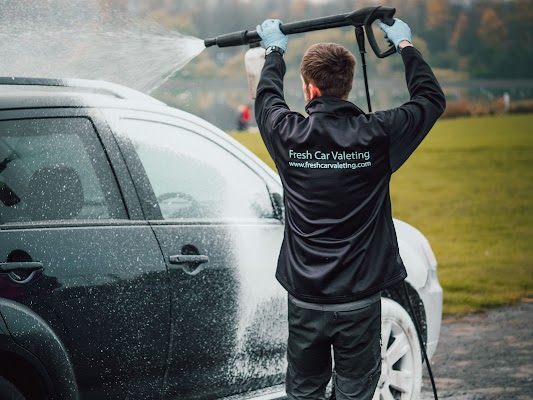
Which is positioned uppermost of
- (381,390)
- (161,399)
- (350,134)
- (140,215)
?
(350,134)

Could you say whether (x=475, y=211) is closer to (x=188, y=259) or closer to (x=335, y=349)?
(x=188, y=259)

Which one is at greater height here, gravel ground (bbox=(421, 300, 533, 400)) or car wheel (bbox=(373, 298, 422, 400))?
car wheel (bbox=(373, 298, 422, 400))

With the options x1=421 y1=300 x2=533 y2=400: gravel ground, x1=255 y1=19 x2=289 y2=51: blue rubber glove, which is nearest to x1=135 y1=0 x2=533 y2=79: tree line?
x1=421 y1=300 x2=533 y2=400: gravel ground

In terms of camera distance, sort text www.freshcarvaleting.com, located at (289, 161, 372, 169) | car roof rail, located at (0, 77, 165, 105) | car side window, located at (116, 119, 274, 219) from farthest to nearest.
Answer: car side window, located at (116, 119, 274, 219) → car roof rail, located at (0, 77, 165, 105) → text www.freshcarvaleting.com, located at (289, 161, 372, 169)

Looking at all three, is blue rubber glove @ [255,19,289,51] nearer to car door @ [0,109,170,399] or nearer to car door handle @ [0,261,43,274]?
car door @ [0,109,170,399]

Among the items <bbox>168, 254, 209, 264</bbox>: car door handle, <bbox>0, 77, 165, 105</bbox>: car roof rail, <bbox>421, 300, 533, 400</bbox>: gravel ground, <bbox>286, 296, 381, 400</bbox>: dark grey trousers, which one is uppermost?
<bbox>0, 77, 165, 105</bbox>: car roof rail

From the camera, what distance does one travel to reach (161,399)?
161 inches

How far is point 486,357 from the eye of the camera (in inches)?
278

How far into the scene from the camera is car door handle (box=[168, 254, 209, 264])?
414 cm

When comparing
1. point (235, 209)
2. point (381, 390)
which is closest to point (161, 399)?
point (235, 209)

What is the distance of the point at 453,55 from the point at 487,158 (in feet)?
178

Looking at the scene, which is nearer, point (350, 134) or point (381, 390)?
point (350, 134)

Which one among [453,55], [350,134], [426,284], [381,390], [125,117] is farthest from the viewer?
[453,55]

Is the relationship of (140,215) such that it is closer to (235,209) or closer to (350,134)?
(235,209)
